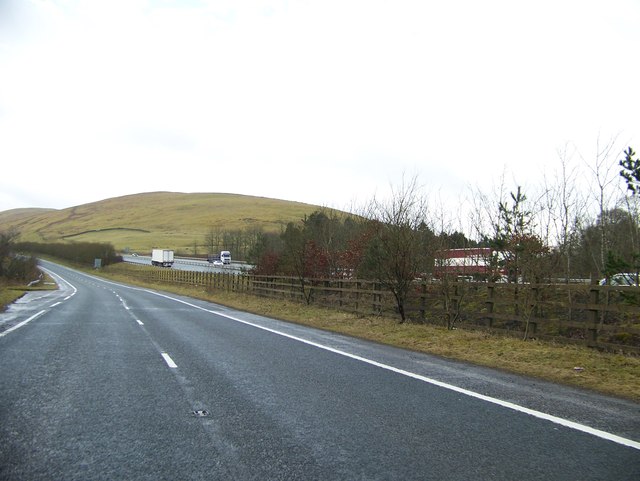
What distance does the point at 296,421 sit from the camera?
→ 554cm

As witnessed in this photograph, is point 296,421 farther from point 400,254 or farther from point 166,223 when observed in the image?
point 166,223

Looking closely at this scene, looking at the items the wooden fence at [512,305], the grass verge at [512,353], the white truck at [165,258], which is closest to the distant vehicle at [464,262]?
the wooden fence at [512,305]

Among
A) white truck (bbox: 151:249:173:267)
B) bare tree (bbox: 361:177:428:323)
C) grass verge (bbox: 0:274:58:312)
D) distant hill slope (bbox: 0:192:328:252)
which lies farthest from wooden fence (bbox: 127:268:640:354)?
distant hill slope (bbox: 0:192:328:252)

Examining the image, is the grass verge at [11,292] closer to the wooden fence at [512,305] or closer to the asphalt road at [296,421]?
the wooden fence at [512,305]

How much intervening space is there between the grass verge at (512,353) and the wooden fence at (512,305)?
516 mm

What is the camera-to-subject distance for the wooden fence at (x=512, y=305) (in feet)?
34.1

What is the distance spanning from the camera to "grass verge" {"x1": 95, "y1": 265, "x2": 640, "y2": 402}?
8.02 metres

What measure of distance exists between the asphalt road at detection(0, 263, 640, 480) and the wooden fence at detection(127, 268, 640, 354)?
10.7 feet

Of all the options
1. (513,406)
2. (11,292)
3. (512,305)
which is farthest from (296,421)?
(11,292)

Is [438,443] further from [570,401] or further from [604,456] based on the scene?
[570,401]

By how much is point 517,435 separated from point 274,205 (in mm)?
181631

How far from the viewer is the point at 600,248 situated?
47.4ft

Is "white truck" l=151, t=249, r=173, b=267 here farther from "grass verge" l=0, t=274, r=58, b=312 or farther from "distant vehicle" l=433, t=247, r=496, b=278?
"distant vehicle" l=433, t=247, r=496, b=278

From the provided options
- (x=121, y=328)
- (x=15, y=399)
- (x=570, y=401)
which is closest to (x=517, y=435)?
(x=570, y=401)
